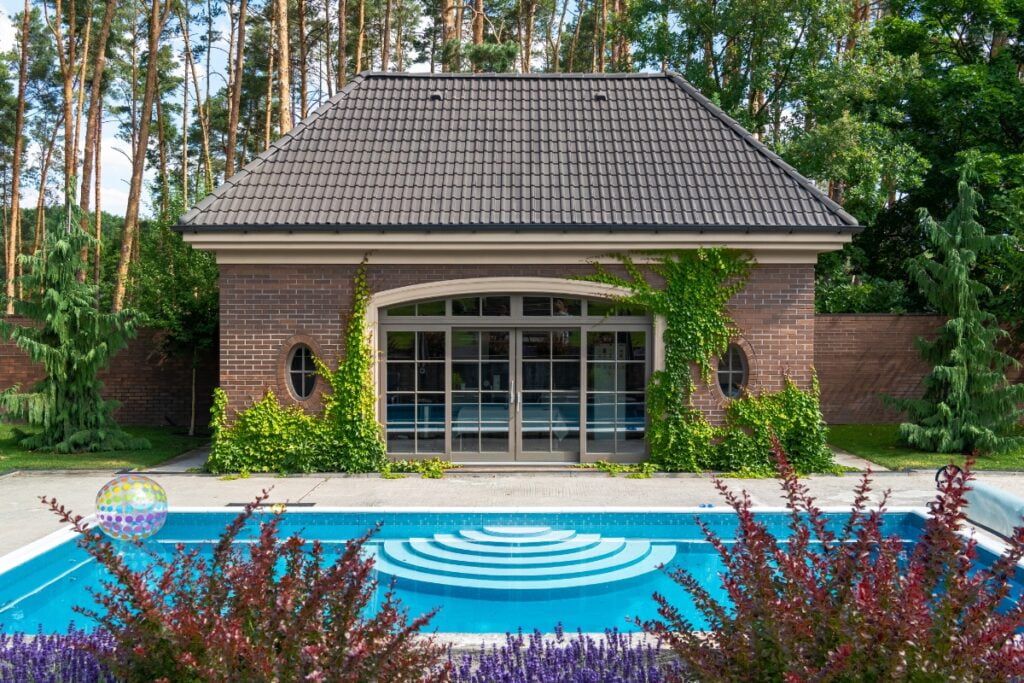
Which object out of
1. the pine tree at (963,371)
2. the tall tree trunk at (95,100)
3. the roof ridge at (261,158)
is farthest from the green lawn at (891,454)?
the tall tree trunk at (95,100)

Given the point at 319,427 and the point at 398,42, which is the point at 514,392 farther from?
the point at 398,42

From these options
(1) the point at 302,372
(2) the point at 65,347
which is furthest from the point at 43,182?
(1) the point at 302,372

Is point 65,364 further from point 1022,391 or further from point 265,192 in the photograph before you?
point 1022,391

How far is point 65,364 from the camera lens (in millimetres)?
14047

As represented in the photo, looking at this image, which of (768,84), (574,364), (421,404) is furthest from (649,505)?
(768,84)

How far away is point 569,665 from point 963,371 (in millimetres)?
11734

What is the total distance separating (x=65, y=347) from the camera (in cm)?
1406

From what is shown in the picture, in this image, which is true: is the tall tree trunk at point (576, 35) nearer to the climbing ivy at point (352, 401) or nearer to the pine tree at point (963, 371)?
the pine tree at point (963, 371)

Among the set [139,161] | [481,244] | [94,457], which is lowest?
[94,457]

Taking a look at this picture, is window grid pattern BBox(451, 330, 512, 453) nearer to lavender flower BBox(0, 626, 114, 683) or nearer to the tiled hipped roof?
the tiled hipped roof

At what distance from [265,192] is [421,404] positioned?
3.97m

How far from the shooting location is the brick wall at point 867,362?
17.7 metres

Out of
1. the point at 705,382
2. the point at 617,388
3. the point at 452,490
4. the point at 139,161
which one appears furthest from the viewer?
the point at 139,161

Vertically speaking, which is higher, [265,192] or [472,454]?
[265,192]
